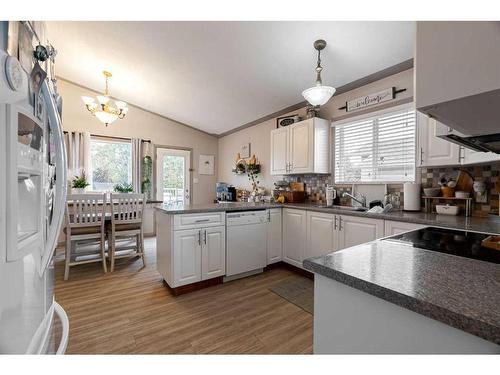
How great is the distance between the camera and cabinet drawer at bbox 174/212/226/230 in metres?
2.28

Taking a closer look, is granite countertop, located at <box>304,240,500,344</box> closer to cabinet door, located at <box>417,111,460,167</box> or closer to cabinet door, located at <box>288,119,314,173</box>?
cabinet door, located at <box>417,111,460,167</box>

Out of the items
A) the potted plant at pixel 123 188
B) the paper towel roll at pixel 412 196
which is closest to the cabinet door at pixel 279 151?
the paper towel roll at pixel 412 196

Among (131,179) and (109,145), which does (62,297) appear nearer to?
(131,179)

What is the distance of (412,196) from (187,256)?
2287 millimetres

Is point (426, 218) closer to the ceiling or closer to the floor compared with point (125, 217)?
closer to the ceiling

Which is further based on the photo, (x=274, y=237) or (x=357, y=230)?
(x=274, y=237)

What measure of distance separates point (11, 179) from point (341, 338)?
0.97m

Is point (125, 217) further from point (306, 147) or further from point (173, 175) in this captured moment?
point (306, 147)

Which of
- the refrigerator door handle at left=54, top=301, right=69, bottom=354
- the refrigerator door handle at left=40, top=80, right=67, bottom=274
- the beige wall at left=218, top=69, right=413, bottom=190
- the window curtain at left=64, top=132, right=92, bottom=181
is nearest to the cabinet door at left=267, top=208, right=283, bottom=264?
the beige wall at left=218, top=69, right=413, bottom=190

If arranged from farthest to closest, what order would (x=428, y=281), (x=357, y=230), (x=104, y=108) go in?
(x=104, y=108) → (x=357, y=230) → (x=428, y=281)

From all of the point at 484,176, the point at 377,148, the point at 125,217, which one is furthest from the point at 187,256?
the point at 484,176

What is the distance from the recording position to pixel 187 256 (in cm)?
A: 235

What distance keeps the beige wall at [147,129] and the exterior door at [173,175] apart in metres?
0.16

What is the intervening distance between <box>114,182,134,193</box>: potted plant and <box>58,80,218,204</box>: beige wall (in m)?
1.02
